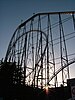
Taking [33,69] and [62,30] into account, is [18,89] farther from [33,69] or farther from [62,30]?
[62,30]

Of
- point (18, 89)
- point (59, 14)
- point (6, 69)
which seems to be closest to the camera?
point (59, 14)

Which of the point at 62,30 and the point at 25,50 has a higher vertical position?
the point at 62,30

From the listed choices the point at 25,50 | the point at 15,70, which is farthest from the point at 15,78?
the point at 25,50

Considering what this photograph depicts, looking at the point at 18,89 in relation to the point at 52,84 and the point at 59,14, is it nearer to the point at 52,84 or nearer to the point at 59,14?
the point at 52,84

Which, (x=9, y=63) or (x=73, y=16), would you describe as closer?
(x=73, y=16)

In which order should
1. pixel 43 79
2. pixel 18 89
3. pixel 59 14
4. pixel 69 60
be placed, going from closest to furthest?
pixel 69 60, pixel 59 14, pixel 43 79, pixel 18 89

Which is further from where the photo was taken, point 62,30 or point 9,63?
point 9,63

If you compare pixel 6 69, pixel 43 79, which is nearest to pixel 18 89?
pixel 43 79

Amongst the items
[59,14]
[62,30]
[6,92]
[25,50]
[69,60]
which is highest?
[59,14]

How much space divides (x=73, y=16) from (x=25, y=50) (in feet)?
14.7

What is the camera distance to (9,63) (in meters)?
17.3

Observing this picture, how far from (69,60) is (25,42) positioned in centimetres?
433

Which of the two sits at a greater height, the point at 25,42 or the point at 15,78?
the point at 25,42

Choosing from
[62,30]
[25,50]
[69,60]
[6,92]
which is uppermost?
[62,30]
